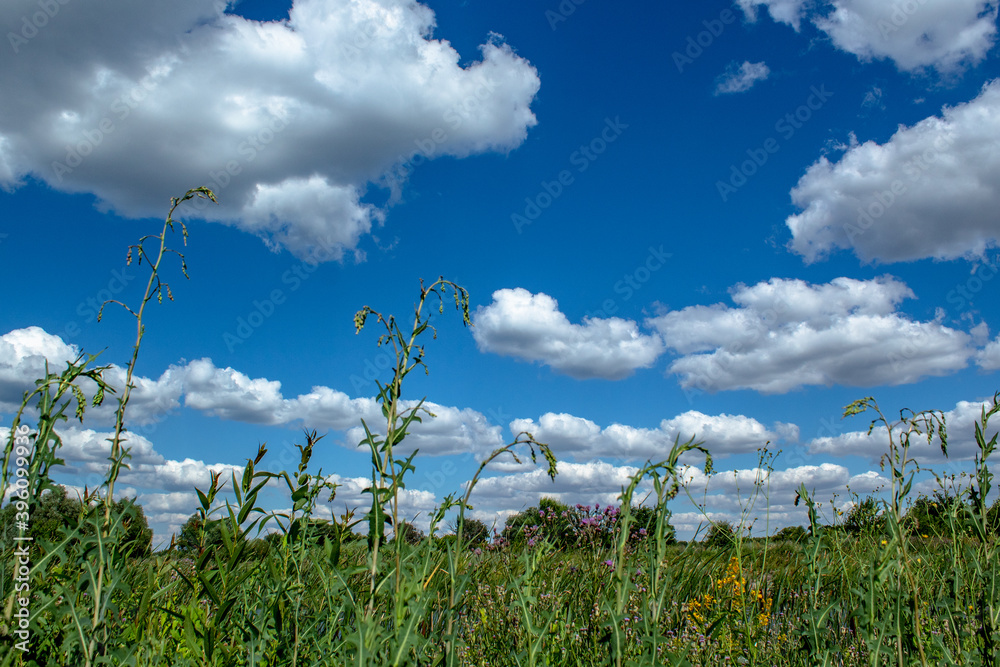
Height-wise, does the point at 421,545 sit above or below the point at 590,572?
above

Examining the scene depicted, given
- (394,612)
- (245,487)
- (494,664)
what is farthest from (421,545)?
(494,664)

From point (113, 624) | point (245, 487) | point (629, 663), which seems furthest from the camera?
point (113, 624)

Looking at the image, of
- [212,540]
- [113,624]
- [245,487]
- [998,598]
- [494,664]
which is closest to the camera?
[245,487]

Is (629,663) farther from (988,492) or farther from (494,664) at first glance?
(494,664)

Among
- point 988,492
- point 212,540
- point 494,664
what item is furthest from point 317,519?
point 988,492

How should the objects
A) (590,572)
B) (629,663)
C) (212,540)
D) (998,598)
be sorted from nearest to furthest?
(629,663) < (212,540) < (998,598) < (590,572)

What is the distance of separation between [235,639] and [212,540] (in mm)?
511

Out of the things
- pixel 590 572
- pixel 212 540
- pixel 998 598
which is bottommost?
pixel 590 572

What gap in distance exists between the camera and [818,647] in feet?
6.65

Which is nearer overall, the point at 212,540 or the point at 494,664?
the point at 212,540

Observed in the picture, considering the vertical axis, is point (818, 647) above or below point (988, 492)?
below

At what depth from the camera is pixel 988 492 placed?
5.58 ft

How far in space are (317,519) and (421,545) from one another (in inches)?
20.0

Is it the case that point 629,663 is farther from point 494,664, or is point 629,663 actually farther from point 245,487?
point 494,664
